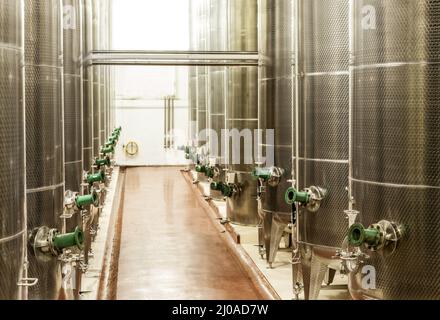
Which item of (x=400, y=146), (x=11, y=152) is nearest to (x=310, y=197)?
(x=400, y=146)

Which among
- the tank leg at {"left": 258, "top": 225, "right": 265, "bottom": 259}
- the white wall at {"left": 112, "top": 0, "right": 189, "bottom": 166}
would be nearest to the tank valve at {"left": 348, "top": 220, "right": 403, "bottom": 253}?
the tank leg at {"left": 258, "top": 225, "right": 265, "bottom": 259}

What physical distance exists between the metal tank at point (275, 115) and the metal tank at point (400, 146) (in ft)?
9.87

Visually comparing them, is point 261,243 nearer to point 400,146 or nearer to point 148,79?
point 400,146

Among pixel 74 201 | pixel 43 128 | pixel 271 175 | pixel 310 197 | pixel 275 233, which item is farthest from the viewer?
pixel 275 233

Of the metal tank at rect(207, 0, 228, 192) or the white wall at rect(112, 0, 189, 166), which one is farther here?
the white wall at rect(112, 0, 189, 166)

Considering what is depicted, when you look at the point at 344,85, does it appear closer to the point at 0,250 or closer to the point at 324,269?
the point at 324,269

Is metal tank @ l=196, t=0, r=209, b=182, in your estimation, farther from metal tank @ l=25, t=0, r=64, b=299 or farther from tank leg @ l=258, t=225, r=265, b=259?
metal tank @ l=25, t=0, r=64, b=299

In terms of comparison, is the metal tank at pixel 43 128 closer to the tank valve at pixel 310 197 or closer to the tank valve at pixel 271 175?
the tank valve at pixel 310 197

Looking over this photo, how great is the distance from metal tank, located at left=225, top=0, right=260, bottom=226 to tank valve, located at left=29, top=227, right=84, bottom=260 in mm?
6047

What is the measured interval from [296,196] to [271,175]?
1.71m

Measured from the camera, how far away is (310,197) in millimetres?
6156

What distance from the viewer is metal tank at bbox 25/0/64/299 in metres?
4.92

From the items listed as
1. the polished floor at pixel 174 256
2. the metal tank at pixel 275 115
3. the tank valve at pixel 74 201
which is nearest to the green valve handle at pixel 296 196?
the metal tank at pixel 275 115

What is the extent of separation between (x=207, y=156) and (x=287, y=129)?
582 centimetres
